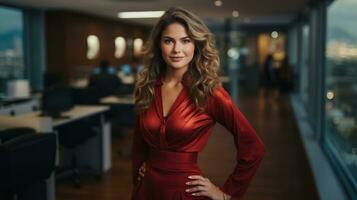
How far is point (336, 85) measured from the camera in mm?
5086

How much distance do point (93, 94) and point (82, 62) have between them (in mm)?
4310

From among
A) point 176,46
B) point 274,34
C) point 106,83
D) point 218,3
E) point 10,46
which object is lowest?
point 106,83

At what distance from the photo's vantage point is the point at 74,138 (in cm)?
476

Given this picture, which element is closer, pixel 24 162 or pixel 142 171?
pixel 142 171

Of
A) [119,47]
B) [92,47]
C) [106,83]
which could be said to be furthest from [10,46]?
[119,47]

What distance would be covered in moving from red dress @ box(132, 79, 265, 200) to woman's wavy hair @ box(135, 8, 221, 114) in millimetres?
36

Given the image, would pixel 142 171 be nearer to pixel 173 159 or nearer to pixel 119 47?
pixel 173 159

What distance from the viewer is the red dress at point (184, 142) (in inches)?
63.9

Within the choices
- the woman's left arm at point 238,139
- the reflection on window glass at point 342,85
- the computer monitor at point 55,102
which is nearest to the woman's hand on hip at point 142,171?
the woman's left arm at point 238,139

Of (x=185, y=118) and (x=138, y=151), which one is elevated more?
(x=185, y=118)

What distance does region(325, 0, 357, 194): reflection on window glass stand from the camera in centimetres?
383

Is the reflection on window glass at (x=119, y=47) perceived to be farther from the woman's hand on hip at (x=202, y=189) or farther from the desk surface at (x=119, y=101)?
the woman's hand on hip at (x=202, y=189)

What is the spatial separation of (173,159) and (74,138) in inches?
131

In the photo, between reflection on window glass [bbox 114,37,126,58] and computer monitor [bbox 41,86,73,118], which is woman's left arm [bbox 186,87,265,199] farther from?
reflection on window glass [bbox 114,37,126,58]
